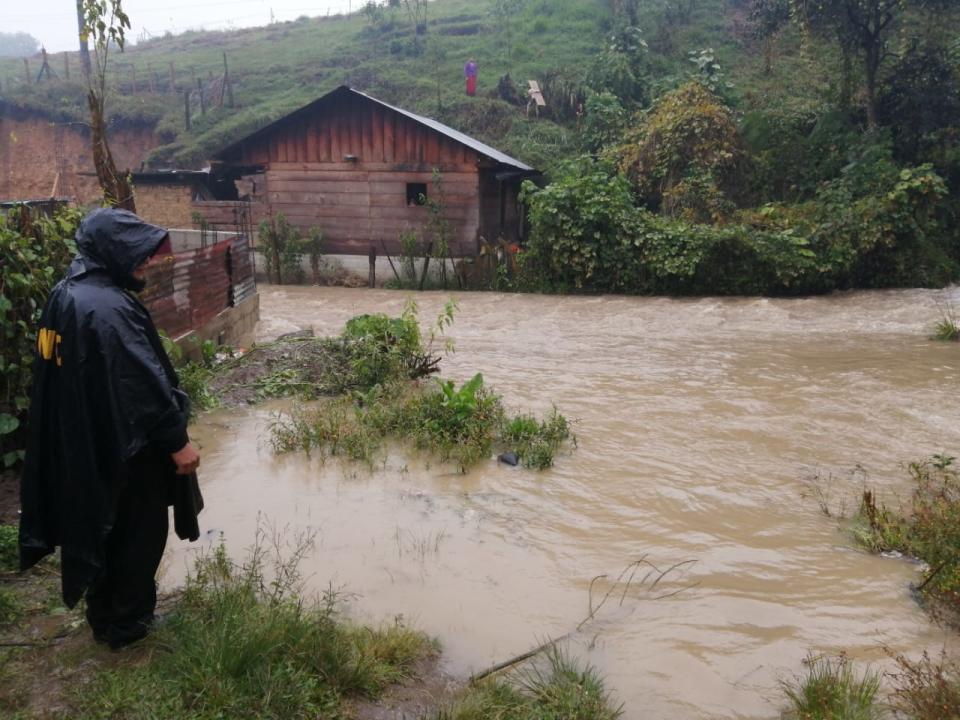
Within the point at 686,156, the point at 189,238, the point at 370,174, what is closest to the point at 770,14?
the point at 686,156

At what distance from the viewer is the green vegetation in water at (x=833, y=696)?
129 inches

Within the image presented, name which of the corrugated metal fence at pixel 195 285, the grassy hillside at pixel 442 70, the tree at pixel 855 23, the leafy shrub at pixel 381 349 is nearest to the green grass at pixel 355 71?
the grassy hillside at pixel 442 70

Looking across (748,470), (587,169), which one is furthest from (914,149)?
(748,470)

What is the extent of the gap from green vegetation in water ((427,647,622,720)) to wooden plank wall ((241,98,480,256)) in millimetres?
14997

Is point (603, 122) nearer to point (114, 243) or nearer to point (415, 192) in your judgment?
point (415, 192)

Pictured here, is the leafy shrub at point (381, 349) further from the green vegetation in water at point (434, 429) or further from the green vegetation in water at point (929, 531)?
the green vegetation in water at point (929, 531)

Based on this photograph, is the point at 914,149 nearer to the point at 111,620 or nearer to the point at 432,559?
the point at 432,559

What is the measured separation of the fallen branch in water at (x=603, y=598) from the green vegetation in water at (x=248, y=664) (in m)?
0.34

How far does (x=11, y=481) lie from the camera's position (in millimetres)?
5242

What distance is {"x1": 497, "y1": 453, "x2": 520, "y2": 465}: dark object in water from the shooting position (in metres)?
6.53

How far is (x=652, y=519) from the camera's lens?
5629 millimetres

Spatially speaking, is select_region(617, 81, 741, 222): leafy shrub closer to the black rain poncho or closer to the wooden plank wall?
the wooden plank wall

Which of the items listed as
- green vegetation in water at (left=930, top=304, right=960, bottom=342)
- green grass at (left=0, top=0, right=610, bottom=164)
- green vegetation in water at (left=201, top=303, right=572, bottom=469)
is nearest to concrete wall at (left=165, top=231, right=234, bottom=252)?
green vegetation in water at (left=201, top=303, right=572, bottom=469)

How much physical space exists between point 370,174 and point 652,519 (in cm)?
1469
